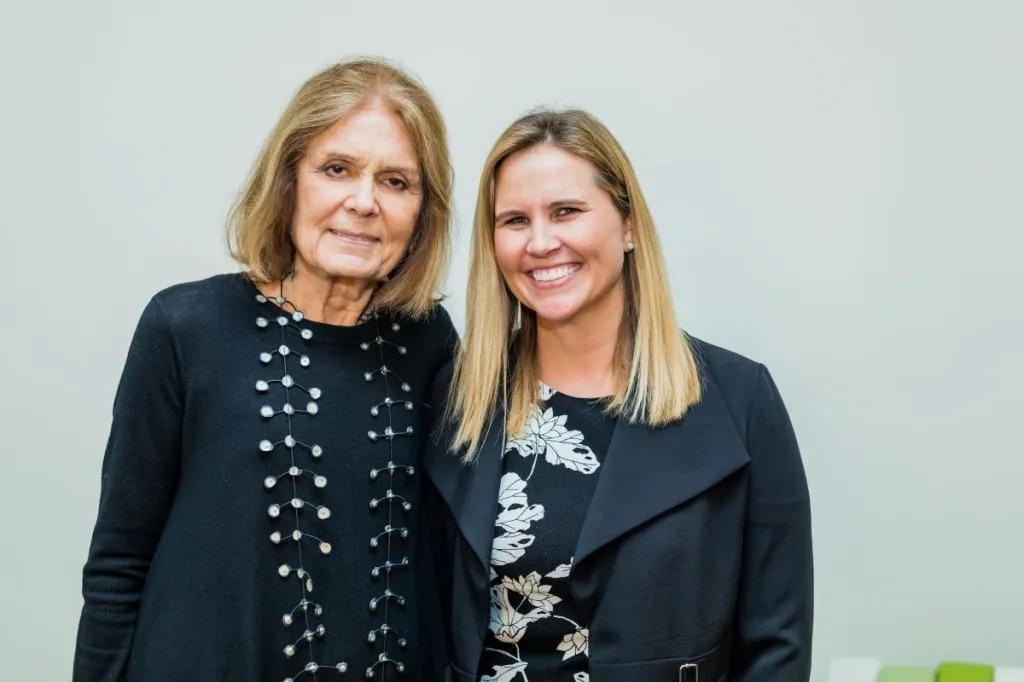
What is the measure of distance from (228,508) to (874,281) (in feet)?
4.61

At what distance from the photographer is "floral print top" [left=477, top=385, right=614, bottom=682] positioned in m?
1.68

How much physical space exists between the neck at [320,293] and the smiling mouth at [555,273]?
29cm

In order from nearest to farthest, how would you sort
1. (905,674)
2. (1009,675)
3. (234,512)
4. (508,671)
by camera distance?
1. (234,512)
2. (508,671)
3. (1009,675)
4. (905,674)

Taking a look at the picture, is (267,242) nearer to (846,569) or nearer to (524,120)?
(524,120)

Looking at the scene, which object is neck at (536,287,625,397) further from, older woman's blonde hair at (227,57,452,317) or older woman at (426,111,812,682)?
older woman's blonde hair at (227,57,452,317)

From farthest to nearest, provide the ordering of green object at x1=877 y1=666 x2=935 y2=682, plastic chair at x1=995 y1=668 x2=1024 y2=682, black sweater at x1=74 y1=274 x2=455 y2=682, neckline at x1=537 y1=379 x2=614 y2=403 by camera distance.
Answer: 1. green object at x1=877 y1=666 x2=935 y2=682
2. plastic chair at x1=995 y1=668 x2=1024 y2=682
3. neckline at x1=537 y1=379 x2=614 y2=403
4. black sweater at x1=74 y1=274 x2=455 y2=682

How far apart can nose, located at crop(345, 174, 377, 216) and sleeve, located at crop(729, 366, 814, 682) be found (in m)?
0.69

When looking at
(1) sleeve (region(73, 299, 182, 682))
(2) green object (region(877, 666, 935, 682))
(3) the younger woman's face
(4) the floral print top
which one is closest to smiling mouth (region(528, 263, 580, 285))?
(3) the younger woman's face

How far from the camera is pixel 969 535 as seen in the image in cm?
225

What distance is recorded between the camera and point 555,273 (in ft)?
5.77

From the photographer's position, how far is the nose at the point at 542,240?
1724 millimetres

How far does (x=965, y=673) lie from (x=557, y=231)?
129cm

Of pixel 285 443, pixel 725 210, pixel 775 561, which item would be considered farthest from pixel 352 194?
pixel 725 210

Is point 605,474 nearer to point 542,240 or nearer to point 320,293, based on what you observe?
point 542,240
